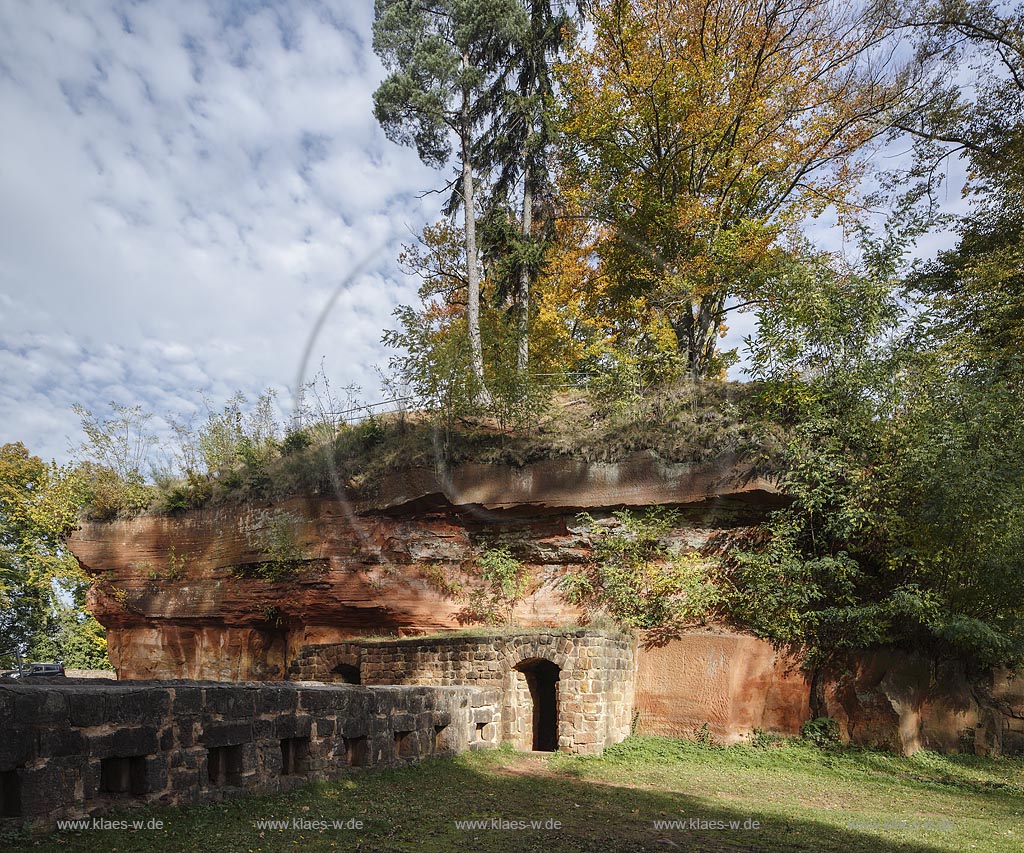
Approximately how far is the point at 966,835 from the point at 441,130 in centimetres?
1876

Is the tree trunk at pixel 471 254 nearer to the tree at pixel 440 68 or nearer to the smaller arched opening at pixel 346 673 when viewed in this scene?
the tree at pixel 440 68

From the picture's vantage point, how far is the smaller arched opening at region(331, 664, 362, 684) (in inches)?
563

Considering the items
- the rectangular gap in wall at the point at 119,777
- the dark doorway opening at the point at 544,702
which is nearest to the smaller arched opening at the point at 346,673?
the dark doorway opening at the point at 544,702

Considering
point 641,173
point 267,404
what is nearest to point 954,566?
point 641,173

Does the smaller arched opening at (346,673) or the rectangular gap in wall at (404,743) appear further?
the smaller arched opening at (346,673)

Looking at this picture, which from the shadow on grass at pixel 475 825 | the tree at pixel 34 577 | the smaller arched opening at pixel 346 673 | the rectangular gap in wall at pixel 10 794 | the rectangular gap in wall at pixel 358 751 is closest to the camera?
the rectangular gap in wall at pixel 10 794

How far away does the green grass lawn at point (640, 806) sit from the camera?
5.88 metres

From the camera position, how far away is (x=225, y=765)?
268 inches

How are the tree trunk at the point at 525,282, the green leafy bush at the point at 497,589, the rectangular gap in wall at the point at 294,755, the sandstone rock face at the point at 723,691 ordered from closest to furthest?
1. the rectangular gap in wall at the point at 294,755
2. the sandstone rock face at the point at 723,691
3. the green leafy bush at the point at 497,589
4. the tree trunk at the point at 525,282

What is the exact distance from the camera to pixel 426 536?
15.5 metres

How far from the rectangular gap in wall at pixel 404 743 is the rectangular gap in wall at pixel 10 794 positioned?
193 inches

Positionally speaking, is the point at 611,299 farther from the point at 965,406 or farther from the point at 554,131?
the point at 965,406

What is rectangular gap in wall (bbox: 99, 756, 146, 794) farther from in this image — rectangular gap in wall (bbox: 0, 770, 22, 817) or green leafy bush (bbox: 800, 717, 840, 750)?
green leafy bush (bbox: 800, 717, 840, 750)

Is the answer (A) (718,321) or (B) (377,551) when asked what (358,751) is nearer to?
(B) (377,551)
